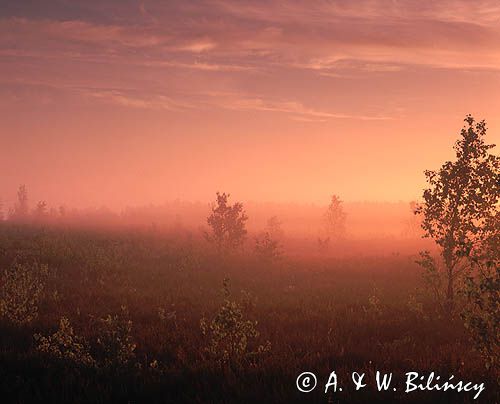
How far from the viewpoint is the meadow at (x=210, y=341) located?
21.6 feet

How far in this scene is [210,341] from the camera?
9.98 m

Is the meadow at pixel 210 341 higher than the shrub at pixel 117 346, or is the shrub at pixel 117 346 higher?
the shrub at pixel 117 346

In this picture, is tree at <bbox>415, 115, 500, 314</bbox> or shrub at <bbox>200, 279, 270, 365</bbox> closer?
shrub at <bbox>200, 279, 270, 365</bbox>

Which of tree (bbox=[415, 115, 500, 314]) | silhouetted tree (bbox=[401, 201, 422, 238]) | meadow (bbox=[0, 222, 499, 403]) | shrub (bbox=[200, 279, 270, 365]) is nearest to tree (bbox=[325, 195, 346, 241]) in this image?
silhouetted tree (bbox=[401, 201, 422, 238])

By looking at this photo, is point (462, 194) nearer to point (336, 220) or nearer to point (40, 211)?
point (336, 220)

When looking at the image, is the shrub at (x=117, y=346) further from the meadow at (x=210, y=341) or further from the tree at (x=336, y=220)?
the tree at (x=336, y=220)

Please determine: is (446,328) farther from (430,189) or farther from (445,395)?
(445,395)

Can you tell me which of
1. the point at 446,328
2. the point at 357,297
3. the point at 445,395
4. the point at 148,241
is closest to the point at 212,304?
the point at 357,297

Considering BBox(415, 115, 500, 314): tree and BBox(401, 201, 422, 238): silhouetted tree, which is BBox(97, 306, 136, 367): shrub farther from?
BBox(401, 201, 422, 238): silhouetted tree

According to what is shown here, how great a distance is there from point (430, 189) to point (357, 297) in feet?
23.4

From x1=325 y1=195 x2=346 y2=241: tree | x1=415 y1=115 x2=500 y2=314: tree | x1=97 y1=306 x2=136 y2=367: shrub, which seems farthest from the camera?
x1=325 y1=195 x2=346 y2=241: tree

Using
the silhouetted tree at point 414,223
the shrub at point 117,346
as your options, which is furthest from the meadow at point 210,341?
the silhouetted tree at point 414,223

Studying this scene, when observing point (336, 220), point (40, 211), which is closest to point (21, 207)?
point (40, 211)

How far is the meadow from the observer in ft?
21.6
